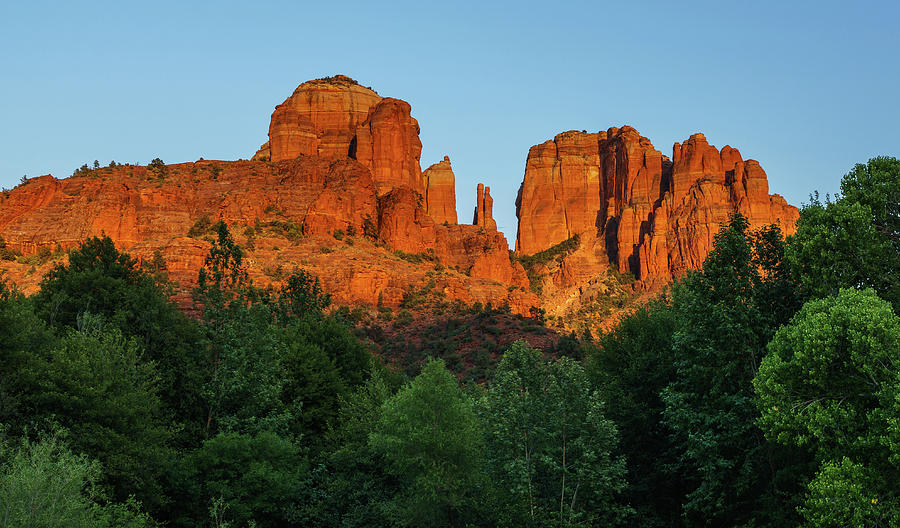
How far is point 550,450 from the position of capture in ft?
92.3

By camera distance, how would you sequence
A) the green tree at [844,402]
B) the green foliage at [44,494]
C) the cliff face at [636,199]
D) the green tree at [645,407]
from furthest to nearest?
the cliff face at [636,199] → the green tree at [645,407] → the green foliage at [44,494] → the green tree at [844,402]

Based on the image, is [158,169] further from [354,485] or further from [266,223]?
[354,485]

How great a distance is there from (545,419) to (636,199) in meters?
151

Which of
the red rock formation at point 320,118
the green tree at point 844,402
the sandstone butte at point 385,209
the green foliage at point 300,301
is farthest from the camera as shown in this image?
the red rock formation at point 320,118

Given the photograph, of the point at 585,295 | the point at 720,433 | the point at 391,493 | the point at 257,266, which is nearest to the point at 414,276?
the point at 257,266

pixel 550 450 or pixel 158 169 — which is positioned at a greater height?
pixel 158 169

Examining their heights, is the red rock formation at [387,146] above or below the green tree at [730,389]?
above

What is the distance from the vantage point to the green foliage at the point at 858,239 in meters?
25.7

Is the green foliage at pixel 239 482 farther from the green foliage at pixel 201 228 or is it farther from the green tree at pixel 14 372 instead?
the green foliage at pixel 201 228

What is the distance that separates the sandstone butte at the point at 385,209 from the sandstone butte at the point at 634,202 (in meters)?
0.34

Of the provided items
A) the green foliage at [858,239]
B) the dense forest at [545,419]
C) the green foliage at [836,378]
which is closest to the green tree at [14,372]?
the dense forest at [545,419]

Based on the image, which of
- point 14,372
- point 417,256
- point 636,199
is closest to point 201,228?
point 417,256

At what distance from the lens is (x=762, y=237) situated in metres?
32.2

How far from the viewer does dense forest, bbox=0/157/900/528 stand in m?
22.7
